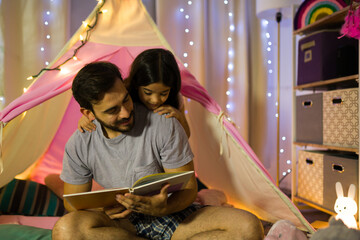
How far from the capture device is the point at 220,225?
3.74ft

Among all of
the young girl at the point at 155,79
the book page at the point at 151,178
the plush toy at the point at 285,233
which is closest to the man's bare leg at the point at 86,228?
the book page at the point at 151,178

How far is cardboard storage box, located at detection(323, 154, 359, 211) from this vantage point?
1710mm

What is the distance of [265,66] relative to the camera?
2.72 metres

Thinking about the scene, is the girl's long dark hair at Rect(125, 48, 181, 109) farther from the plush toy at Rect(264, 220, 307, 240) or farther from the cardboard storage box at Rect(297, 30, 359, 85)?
the cardboard storage box at Rect(297, 30, 359, 85)

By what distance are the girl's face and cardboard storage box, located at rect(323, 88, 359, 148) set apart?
1002 millimetres

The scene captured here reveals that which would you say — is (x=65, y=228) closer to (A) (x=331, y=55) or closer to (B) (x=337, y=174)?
(B) (x=337, y=174)

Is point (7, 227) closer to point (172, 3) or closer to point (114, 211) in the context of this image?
point (114, 211)

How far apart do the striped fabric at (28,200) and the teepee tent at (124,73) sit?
0.34ft

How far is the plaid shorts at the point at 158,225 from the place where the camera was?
118 centimetres

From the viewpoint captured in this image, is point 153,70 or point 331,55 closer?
point 153,70

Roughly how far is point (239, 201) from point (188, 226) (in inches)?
28.3

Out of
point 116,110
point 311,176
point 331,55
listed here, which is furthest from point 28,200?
point 331,55

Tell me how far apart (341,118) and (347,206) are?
466mm

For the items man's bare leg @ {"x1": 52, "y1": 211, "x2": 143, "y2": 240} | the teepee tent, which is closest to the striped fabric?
the teepee tent
